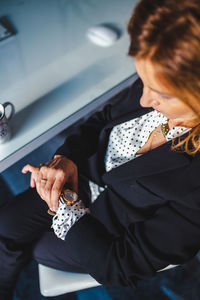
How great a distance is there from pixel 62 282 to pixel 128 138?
51cm

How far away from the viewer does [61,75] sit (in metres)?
0.99

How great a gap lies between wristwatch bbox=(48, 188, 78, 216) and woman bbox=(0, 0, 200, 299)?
3cm

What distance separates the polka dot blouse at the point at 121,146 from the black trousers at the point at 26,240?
8cm

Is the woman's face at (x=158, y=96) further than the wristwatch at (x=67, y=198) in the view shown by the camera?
No

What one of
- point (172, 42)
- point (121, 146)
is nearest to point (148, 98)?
point (172, 42)

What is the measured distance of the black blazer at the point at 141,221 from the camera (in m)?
0.65

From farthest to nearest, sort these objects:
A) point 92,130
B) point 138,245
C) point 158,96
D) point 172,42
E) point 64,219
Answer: point 92,130 → point 64,219 → point 138,245 → point 158,96 → point 172,42

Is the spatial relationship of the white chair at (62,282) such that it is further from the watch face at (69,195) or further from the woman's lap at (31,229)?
the watch face at (69,195)

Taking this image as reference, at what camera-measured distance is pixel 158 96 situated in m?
0.60

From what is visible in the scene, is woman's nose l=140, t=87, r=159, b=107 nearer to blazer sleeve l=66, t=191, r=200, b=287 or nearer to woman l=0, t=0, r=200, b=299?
woman l=0, t=0, r=200, b=299

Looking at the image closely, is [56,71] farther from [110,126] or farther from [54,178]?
[54,178]

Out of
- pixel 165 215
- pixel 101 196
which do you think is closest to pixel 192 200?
pixel 165 215

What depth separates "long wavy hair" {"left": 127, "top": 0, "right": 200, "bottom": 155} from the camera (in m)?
0.47

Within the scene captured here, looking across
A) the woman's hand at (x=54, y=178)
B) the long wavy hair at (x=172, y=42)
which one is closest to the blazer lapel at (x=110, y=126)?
the woman's hand at (x=54, y=178)
